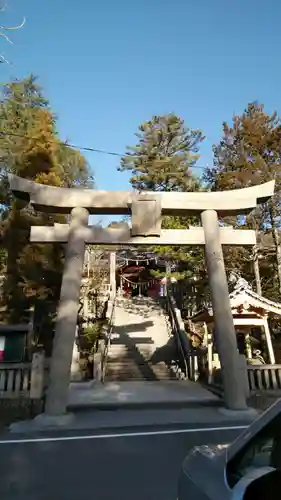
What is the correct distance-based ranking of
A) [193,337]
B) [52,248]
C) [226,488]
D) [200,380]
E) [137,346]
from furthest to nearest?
[193,337]
[137,346]
[52,248]
[200,380]
[226,488]

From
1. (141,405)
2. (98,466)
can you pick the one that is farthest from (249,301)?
(98,466)

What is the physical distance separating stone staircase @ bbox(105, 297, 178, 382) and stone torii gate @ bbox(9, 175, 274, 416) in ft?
20.0

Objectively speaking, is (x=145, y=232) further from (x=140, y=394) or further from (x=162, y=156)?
(x=162, y=156)

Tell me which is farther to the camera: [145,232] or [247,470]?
[145,232]

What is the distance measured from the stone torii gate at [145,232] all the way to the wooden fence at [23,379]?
5.16ft

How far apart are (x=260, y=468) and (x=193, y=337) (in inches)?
680

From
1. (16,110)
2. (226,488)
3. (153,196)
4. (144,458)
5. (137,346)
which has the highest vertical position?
(16,110)

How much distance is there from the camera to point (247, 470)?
161cm

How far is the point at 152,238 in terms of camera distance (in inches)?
381

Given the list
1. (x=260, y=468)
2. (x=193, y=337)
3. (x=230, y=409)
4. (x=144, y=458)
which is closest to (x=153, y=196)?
(x=230, y=409)

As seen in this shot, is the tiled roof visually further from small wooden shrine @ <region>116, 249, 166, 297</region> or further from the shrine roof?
small wooden shrine @ <region>116, 249, 166, 297</region>

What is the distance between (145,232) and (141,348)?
887 cm

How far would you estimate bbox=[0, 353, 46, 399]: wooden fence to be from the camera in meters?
9.20

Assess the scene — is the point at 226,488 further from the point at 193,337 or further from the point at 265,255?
the point at 265,255
